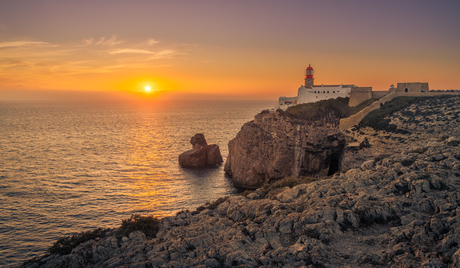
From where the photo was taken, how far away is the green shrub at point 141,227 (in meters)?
13.8

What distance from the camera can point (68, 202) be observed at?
2945 centimetres

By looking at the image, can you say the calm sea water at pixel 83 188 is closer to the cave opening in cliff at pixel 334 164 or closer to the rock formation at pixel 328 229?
the cave opening in cliff at pixel 334 164

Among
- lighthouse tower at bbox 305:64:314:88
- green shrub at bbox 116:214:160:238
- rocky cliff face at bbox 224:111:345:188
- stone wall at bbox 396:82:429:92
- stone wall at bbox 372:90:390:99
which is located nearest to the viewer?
green shrub at bbox 116:214:160:238

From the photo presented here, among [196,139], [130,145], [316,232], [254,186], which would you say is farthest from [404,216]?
[130,145]

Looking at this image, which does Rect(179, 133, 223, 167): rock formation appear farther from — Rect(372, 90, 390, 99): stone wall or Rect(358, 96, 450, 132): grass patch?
Rect(372, 90, 390, 99): stone wall

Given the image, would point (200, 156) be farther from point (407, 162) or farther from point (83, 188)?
point (407, 162)

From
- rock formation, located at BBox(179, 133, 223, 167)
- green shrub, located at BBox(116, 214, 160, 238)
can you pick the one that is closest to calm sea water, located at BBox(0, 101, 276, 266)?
rock formation, located at BBox(179, 133, 223, 167)

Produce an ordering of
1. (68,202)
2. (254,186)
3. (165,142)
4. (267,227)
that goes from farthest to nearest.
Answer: (165,142)
(254,186)
(68,202)
(267,227)

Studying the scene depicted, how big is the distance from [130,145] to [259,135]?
33666 millimetres

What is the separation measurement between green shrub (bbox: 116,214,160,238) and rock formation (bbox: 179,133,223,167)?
2906cm

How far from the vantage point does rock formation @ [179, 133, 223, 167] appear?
44125 millimetres

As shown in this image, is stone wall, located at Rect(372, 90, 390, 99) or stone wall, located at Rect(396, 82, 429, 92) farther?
stone wall, located at Rect(372, 90, 390, 99)

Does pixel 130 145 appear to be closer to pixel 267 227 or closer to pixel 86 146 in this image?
pixel 86 146

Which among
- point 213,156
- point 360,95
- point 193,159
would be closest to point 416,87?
point 360,95
